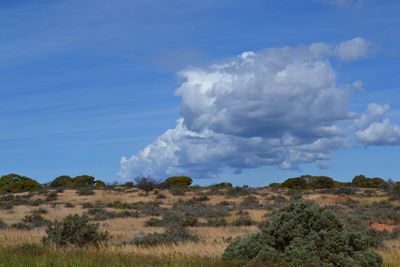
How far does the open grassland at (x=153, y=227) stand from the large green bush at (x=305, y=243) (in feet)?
2.33

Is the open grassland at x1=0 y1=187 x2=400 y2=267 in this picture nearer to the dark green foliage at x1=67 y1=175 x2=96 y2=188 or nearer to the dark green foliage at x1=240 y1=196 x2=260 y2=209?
the dark green foliage at x1=240 y1=196 x2=260 y2=209

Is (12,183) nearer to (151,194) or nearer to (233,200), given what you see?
(151,194)

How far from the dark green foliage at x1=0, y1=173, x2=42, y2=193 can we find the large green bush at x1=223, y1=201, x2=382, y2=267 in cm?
5442

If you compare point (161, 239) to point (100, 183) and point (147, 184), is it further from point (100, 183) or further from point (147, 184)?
point (100, 183)

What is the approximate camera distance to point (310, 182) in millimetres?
69000

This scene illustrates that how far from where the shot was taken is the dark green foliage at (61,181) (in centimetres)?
6869

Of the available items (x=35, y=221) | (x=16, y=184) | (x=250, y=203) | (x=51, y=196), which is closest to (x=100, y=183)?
(x=16, y=184)

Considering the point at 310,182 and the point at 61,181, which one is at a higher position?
the point at 61,181

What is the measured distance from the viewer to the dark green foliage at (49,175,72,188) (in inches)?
2704

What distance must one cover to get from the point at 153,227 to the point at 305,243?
12.5 metres

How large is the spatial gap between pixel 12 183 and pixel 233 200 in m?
37.9

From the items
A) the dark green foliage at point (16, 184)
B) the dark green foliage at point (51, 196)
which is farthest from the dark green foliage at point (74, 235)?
the dark green foliage at point (16, 184)

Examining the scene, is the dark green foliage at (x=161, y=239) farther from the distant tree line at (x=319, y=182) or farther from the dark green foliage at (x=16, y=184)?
the distant tree line at (x=319, y=182)

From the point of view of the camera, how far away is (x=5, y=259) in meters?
10.4
